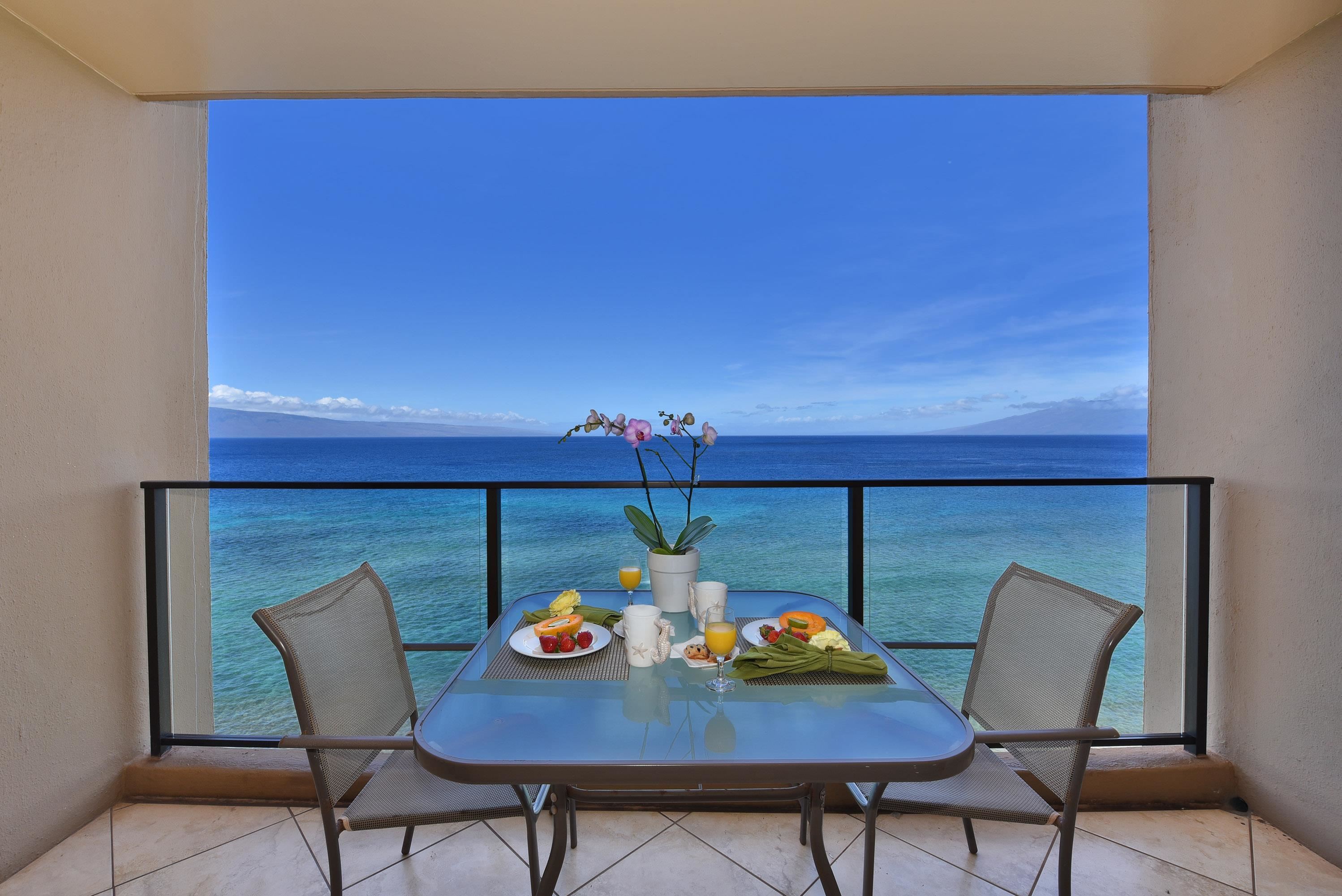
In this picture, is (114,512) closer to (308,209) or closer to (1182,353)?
(1182,353)

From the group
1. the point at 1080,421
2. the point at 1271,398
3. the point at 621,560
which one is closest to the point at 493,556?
the point at 621,560

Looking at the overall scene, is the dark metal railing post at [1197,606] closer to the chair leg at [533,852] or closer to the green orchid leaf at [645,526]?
the green orchid leaf at [645,526]

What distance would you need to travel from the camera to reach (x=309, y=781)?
1.77 metres

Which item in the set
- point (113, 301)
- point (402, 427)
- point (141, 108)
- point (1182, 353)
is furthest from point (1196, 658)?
point (402, 427)

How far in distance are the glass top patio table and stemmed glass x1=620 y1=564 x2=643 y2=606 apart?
421 millimetres

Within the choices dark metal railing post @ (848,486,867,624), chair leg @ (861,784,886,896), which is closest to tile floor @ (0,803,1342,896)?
chair leg @ (861,784,886,896)

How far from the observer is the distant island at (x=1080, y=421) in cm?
1842

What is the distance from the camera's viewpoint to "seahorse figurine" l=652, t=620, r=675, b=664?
111 cm

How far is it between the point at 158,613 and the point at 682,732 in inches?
82.1

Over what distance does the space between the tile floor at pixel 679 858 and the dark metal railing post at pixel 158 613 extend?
26cm

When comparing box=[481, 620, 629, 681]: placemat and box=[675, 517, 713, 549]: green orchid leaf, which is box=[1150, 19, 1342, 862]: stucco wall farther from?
box=[481, 620, 629, 681]: placemat

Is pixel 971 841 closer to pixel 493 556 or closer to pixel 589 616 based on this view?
pixel 589 616

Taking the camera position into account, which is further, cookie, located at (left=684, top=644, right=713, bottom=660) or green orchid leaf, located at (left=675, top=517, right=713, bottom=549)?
green orchid leaf, located at (left=675, top=517, right=713, bottom=549)

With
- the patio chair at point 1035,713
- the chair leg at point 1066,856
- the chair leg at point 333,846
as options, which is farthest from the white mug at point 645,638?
the chair leg at point 1066,856
